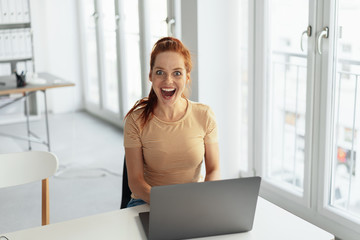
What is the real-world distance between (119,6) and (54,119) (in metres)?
1.69

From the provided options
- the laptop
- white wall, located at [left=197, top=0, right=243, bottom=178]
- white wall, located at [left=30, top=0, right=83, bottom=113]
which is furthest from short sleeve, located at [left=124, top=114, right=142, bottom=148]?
white wall, located at [left=30, top=0, right=83, bottom=113]

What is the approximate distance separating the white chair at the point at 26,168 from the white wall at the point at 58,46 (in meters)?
4.03

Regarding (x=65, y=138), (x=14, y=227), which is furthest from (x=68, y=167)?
(x=14, y=227)

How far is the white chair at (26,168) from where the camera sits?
2154 millimetres

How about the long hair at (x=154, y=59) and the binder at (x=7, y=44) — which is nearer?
the long hair at (x=154, y=59)

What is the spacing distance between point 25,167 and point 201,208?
995 millimetres

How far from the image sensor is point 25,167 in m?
2.19

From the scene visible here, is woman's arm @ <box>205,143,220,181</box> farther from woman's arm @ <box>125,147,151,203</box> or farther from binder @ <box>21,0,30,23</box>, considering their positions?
binder @ <box>21,0,30,23</box>

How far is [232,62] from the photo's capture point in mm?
3529

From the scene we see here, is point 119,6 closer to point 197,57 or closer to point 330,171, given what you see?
point 197,57

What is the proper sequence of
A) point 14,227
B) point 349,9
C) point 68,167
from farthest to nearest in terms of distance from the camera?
point 68,167 < point 14,227 < point 349,9

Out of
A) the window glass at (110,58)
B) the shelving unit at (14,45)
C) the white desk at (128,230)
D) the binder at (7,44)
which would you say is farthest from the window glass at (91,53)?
the white desk at (128,230)

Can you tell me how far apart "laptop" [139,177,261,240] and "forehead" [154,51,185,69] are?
2.22ft

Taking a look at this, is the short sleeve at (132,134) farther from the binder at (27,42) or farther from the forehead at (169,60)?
the binder at (27,42)
